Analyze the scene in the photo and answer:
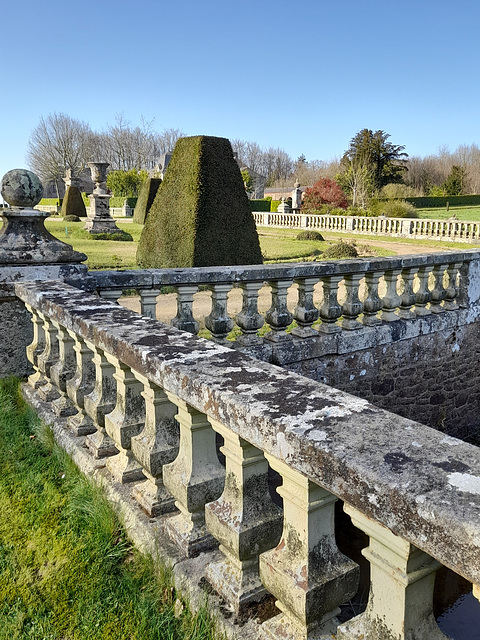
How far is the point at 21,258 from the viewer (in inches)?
151

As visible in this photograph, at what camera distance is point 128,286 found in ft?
13.0

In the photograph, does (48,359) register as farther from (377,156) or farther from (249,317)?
(377,156)

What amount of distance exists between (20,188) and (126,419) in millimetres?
2284

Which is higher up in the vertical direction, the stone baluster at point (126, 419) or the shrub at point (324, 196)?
the shrub at point (324, 196)

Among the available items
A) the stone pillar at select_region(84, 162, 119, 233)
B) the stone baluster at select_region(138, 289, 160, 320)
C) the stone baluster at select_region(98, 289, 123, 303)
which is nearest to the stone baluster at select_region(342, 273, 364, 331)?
the stone baluster at select_region(138, 289, 160, 320)

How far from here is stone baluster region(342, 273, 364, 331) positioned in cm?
517

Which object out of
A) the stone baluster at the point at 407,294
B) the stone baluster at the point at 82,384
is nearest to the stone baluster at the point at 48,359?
the stone baluster at the point at 82,384

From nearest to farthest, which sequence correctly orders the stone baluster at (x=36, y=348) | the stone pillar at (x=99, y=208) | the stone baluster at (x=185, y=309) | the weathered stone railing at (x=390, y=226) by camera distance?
the stone baluster at (x=36, y=348) → the stone baluster at (x=185, y=309) → the weathered stone railing at (x=390, y=226) → the stone pillar at (x=99, y=208)

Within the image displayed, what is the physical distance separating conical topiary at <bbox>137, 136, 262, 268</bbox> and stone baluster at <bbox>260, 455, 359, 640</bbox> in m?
8.48

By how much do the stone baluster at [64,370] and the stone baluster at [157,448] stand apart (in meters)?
1.23

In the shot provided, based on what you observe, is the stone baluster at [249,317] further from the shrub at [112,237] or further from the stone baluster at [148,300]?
the shrub at [112,237]

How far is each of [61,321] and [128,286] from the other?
117cm

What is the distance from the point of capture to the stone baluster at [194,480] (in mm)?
1881

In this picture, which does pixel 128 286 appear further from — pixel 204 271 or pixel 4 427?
pixel 4 427
